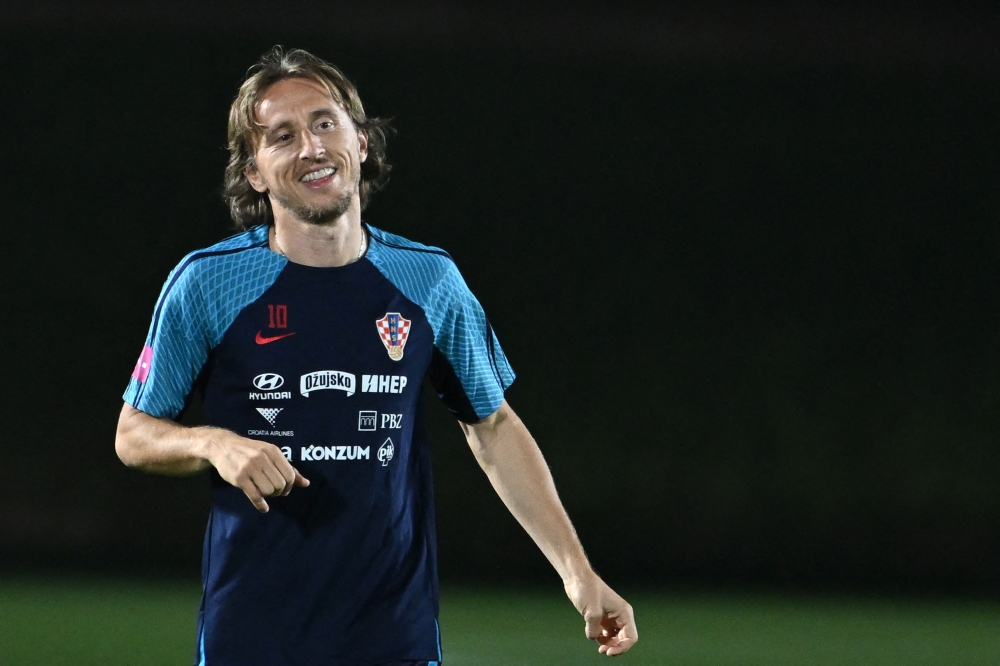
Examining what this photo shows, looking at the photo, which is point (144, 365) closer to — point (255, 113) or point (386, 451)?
point (386, 451)

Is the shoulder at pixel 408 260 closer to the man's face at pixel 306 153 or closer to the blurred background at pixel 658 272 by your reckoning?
the man's face at pixel 306 153

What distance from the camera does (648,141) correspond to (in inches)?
261

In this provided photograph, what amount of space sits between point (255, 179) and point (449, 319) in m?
0.51

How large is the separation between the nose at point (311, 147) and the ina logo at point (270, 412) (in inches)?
19.7

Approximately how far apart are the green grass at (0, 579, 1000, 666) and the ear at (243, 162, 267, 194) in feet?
9.07

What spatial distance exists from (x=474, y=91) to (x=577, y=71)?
564mm

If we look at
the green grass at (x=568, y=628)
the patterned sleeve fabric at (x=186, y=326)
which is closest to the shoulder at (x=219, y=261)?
the patterned sleeve fabric at (x=186, y=326)

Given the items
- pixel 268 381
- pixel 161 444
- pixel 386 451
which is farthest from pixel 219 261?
pixel 386 451

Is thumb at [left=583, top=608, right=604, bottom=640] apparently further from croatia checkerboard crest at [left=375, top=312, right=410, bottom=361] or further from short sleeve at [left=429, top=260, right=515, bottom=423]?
croatia checkerboard crest at [left=375, top=312, right=410, bottom=361]

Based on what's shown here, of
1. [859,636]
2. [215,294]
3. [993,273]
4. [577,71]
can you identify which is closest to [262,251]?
[215,294]

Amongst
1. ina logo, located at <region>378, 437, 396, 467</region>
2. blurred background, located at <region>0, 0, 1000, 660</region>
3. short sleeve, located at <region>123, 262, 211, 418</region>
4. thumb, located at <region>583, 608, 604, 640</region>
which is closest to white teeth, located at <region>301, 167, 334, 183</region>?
short sleeve, located at <region>123, 262, 211, 418</region>

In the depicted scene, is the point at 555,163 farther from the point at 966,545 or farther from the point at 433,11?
the point at 966,545

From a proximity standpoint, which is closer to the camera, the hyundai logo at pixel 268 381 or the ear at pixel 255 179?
the hyundai logo at pixel 268 381

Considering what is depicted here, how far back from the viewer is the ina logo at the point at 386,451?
2.21 metres
